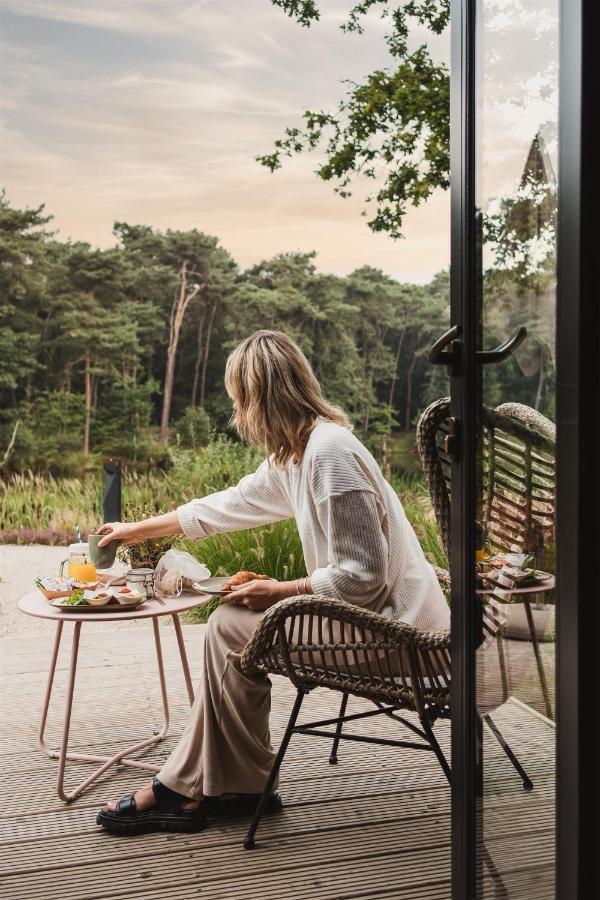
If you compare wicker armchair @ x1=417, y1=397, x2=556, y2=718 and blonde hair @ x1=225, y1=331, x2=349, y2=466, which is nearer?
wicker armchair @ x1=417, y1=397, x2=556, y2=718

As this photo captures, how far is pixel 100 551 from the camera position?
273 centimetres

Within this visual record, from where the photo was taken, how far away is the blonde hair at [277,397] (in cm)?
243

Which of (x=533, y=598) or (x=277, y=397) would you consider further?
(x=277, y=397)

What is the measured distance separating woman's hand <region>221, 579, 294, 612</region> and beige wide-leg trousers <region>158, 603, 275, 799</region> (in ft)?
0.10

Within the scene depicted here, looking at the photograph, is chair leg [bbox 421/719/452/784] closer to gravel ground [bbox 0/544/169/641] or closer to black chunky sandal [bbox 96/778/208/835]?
black chunky sandal [bbox 96/778/208/835]

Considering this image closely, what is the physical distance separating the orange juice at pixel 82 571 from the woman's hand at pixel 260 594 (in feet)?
1.79

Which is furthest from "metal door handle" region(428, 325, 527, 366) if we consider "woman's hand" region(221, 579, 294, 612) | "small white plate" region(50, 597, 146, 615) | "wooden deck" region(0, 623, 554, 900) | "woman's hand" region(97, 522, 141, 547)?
"woman's hand" region(97, 522, 141, 547)

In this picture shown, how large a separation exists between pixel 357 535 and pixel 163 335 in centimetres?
683

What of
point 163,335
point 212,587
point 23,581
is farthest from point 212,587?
point 163,335

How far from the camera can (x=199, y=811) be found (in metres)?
2.41

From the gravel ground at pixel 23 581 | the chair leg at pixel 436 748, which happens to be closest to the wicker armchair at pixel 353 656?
the chair leg at pixel 436 748

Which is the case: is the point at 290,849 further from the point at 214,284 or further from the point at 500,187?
the point at 214,284

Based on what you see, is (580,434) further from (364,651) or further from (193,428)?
(193,428)

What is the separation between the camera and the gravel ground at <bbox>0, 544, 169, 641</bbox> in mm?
6078
